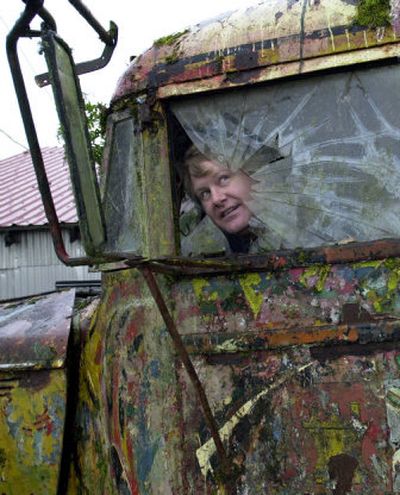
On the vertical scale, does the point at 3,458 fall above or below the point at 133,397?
below

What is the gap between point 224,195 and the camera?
8.57ft

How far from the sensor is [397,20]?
2371 millimetres

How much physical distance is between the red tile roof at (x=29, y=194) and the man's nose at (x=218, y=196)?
979 cm

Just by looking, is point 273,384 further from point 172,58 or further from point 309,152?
point 172,58

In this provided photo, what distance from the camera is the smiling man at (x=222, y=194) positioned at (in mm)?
2582

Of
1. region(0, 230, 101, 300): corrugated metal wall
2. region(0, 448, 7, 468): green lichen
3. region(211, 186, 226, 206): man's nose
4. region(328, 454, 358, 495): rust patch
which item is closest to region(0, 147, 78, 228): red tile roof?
region(0, 230, 101, 300): corrugated metal wall

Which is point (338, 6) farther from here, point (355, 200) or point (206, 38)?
point (355, 200)

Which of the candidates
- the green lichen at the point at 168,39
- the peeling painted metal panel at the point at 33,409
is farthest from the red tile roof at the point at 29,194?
the green lichen at the point at 168,39

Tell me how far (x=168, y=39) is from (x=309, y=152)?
75cm

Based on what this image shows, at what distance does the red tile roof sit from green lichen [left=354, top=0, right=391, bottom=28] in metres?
10.1

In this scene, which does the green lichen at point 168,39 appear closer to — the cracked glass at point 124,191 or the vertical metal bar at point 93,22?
the vertical metal bar at point 93,22

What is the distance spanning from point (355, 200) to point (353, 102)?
35cm

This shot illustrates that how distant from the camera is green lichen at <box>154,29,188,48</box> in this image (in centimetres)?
270

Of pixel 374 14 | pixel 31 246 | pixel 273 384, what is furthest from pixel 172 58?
pixel 31 246
